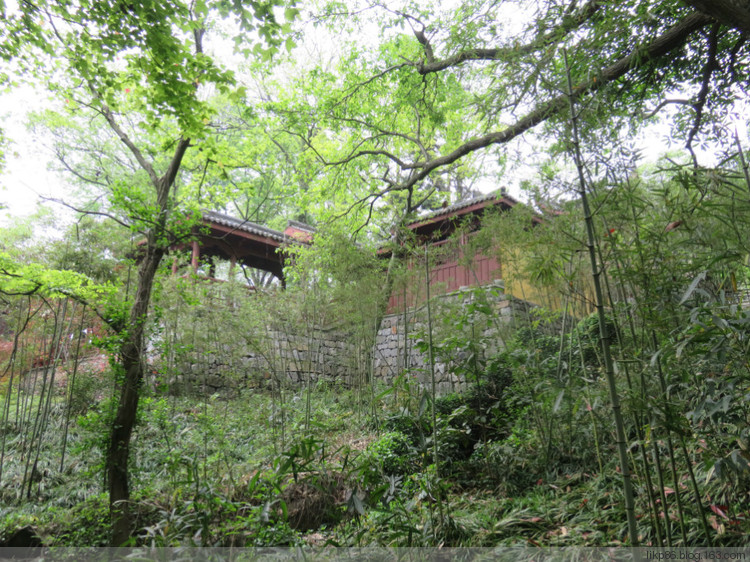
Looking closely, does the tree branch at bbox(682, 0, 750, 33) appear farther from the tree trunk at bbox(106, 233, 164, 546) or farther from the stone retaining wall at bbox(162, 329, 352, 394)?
the stone retaining wall at bbox(162, 329, 352, 394)

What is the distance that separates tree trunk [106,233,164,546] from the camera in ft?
9.24

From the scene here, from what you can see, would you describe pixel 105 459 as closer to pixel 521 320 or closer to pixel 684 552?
pixel 684 552

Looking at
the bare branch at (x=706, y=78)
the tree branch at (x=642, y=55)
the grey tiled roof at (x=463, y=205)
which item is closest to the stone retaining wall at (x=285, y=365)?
the grey tiled roof at (x=463, y=205)

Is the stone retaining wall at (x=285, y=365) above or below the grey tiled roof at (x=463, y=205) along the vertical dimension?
below

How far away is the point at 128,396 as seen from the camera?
3006 mm

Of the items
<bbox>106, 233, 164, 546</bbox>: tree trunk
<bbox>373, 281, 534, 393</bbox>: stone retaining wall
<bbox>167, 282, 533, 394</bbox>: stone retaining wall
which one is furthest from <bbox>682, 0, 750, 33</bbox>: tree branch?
<bbox>106, 233, 164, 546</bbox>: tree trunk

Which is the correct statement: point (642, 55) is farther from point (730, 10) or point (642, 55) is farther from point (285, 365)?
point (285, 365)

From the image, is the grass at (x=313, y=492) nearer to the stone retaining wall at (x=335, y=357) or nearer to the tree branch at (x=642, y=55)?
the stone retaining wall at (x=335, y=357)

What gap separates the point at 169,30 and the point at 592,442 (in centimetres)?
370

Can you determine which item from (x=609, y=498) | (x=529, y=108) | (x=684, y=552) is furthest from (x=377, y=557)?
(x=529, y=108)

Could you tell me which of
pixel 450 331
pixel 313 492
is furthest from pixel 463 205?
pixel 313 492

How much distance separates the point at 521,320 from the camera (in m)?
5.22

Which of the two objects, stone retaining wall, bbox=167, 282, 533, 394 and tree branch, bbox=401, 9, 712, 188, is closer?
tree branch, bbox=401, 9, 712, 188

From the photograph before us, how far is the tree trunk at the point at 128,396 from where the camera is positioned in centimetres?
282
